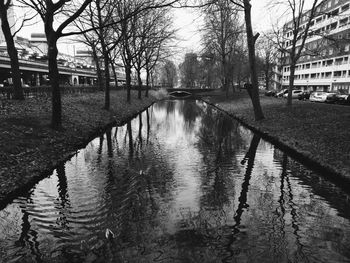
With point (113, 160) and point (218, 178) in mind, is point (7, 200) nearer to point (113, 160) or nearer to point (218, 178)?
point (113, 160)

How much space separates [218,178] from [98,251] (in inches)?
210

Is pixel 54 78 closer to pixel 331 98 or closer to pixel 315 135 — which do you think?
pixel 315 135

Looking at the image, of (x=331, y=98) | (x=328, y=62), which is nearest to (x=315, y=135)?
(x=331, y=98)

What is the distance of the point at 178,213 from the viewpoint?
23.1 feet

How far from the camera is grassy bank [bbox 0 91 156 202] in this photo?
28.6 feet

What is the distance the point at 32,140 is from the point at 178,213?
→ 7.82m

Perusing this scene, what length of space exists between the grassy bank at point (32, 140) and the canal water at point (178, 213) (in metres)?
0.55

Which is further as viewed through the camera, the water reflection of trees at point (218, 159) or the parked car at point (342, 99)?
the parked car at point (342, 99)

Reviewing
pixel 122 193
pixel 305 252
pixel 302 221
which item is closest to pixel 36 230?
pixel 122 193

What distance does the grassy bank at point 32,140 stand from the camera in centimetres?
871

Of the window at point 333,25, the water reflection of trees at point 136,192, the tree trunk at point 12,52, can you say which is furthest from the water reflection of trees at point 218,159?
the window at point 333,25

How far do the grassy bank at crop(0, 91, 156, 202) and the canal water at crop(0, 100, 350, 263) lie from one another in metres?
0.55

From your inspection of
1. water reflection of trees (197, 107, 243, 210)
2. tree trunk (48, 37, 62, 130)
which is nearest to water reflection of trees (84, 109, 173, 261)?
water reflection of trees (197, 107, 243, 210)

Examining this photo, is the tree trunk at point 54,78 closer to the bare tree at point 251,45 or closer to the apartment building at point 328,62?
the bare tree at point 251,45
